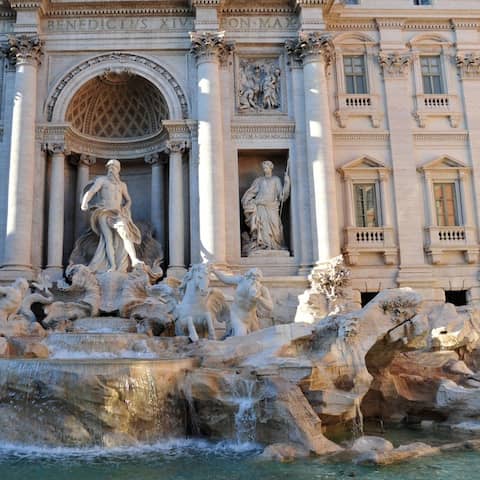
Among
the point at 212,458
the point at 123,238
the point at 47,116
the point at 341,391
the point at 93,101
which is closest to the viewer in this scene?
the point at 212,458

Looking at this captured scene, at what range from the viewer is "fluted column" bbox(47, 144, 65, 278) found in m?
18.1

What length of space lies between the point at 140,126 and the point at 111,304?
7306 millimetres

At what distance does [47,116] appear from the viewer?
18953 mm

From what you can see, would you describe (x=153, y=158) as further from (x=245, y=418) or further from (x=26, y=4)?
(x=245, y=418)

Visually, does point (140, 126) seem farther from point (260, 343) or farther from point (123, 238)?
point (260, 343)

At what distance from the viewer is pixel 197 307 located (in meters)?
13.9

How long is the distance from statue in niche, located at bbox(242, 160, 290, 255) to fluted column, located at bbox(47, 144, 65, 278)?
5.80 meters

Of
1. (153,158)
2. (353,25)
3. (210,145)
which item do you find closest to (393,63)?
(353,25)

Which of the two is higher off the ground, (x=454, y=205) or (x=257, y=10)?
(x=257, y=10)

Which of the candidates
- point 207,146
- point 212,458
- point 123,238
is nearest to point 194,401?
point 212,458

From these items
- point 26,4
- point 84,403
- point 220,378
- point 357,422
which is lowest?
point 357,422

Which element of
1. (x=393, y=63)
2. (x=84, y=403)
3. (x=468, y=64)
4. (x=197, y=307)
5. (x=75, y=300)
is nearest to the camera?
(x=84, y=403)

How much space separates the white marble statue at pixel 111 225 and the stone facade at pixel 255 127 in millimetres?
1276

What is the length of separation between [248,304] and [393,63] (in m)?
11.7
